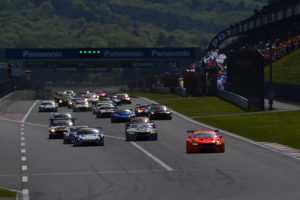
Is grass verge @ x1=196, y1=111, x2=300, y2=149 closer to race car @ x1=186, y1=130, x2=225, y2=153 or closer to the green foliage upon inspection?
race car @ x1=186, y1=130, x2=225, y2=153

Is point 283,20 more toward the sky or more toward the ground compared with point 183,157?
more toward the sky

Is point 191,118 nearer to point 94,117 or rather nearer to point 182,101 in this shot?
point 94,117

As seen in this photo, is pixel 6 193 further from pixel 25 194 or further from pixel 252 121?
pixel 252 121

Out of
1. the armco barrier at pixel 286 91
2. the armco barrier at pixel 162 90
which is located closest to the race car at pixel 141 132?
the armco barrier at pixel 286 91

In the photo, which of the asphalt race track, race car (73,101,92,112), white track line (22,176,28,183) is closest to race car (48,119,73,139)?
the asphalt race track

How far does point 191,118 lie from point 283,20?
57.1 m

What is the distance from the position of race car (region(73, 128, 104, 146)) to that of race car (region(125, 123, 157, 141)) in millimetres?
2845

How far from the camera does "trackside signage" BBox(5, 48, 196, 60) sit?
421 feet

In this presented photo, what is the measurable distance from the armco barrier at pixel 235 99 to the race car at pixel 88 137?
1306 inches

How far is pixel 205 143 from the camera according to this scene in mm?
39062

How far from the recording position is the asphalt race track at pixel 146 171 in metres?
24.9

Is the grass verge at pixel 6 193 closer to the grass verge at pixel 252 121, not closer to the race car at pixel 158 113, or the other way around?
the grass verge at pixel 252 121

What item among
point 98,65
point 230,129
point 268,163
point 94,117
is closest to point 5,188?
point 268,163

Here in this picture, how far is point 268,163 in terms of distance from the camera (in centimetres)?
3425
